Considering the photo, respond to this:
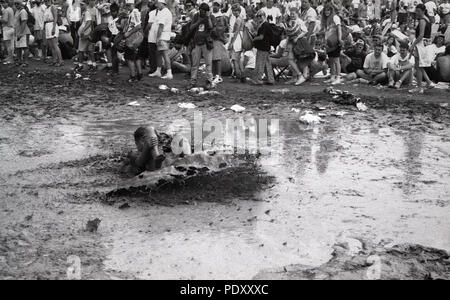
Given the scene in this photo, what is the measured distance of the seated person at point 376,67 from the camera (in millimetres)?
14727

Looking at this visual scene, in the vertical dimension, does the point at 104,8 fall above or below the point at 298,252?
above

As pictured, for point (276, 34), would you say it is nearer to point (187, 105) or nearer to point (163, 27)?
point (163, 27)

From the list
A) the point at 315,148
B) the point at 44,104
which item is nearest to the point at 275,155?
the point at 315,148

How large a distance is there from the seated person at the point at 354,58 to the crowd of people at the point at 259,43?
0.02 metres

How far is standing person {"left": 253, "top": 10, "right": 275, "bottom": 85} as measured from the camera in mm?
14393

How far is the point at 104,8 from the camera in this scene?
1695 centimetres

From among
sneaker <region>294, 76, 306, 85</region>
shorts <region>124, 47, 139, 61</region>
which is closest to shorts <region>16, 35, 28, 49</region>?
shorts <region>124, 47, 139, 61</region>

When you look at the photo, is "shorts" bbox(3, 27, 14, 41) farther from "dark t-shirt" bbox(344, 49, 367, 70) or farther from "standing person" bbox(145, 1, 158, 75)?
"dark t-shirt" bbox(344, 49, 367, 70)

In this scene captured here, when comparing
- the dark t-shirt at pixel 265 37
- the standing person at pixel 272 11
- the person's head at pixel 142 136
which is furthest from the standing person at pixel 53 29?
the person's head at pixel 142 136

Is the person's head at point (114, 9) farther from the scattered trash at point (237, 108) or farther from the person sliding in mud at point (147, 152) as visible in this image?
the person sliding in mud at point (147, 152)

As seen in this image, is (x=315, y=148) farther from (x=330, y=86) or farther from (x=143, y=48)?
(x=143, y=48)

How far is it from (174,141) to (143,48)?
310 inches
